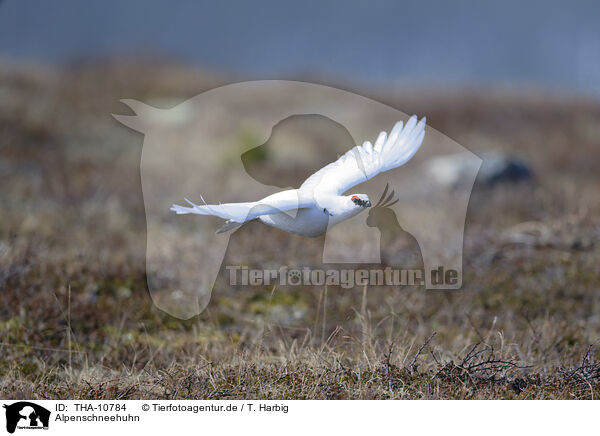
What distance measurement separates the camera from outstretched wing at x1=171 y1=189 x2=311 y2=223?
1.89m

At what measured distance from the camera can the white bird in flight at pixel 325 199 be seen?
79.3 inches

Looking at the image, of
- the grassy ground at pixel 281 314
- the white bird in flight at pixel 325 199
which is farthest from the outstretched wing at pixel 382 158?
the grassy ground at pixel 281 314

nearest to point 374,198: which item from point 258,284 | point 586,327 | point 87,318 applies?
point 258,284

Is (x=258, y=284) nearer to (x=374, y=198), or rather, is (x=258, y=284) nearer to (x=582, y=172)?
(x=374, y=198)

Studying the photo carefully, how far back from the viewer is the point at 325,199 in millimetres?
2180

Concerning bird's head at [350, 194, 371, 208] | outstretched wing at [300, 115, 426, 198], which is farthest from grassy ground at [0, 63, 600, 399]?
bird's head at [350, 194, 371, 208]

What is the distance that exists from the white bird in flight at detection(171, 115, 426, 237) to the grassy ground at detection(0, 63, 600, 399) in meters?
0.92

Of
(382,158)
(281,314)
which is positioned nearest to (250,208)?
(382,158)

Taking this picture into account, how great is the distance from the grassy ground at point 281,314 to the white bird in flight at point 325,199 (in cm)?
92

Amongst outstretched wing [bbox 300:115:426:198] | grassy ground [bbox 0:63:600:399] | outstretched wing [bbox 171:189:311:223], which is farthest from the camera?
grassy ground [bbox 0:63:600:399]

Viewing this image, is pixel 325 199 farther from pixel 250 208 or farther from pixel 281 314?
pixel 281 314

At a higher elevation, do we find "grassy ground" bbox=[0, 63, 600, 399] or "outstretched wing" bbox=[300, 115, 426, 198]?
"outstretched wing" bbox=[300, 115, 426, 198]

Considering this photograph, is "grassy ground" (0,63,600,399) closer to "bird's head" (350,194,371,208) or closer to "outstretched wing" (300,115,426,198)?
"outstretched wing" (300,115,426,198)

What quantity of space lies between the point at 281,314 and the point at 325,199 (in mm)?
2293
